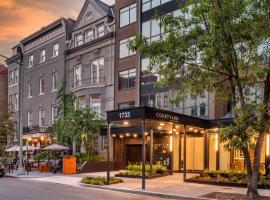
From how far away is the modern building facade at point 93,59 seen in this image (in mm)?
36219

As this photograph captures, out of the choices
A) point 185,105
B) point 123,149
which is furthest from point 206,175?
point 123,149

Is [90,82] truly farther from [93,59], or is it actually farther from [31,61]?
[31,61]

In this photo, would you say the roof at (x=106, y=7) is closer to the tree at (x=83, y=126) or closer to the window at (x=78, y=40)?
the window at (x=78, y=40)

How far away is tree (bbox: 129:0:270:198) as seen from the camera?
50.7 ft

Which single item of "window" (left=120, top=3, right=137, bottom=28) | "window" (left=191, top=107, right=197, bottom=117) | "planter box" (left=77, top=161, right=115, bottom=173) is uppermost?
"window" (left=120, top=3, right=137, bottom=28)

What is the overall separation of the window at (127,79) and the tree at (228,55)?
16458mm

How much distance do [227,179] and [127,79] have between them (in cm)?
1621

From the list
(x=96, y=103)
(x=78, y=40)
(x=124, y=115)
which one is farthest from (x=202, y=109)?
(x=78, y=40)

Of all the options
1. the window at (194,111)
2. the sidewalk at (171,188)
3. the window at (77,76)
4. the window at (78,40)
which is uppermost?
the window at (78,40)

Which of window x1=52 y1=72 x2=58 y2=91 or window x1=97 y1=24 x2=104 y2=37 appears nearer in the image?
window x1=97 y1=24 x2=104 y2=37

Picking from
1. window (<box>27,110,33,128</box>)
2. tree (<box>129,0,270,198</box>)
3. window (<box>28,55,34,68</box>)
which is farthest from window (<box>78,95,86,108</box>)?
tree (<box>129,0,270,198</box>)

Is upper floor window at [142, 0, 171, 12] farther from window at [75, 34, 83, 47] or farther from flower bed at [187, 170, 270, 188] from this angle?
flower bed at [187, 170, 270, 188]

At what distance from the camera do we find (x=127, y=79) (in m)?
34.9

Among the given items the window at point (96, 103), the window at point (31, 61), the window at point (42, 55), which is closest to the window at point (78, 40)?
the window at point (96, 103)
